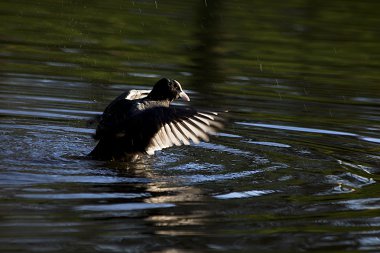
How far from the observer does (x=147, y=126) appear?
8.92 meters

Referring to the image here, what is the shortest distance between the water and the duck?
186 millimetres

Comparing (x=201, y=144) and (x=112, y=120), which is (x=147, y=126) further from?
(x=201, y=144)

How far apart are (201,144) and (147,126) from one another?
132 cm

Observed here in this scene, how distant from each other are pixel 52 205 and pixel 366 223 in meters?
2.19

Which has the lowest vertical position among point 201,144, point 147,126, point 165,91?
point 201,144

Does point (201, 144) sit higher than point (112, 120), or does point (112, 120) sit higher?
point (112, 120)

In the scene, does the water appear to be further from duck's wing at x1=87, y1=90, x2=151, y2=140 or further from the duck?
duck's wing at x1=87, y1=90, x2=151, y2=140

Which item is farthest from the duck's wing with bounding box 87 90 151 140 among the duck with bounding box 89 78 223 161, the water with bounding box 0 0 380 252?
the water with bounding box 0 0 380 252

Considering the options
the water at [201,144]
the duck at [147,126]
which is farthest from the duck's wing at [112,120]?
the water at [201,144]

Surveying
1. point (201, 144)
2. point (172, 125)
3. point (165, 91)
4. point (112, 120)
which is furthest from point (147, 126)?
point (201, 144)

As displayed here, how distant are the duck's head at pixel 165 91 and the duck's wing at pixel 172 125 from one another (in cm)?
58

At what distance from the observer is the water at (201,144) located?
677 centimetres

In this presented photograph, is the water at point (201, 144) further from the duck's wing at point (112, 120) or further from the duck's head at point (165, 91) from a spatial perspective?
the duck's head at point (165, 91)

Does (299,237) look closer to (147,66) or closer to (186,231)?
(186,231)
